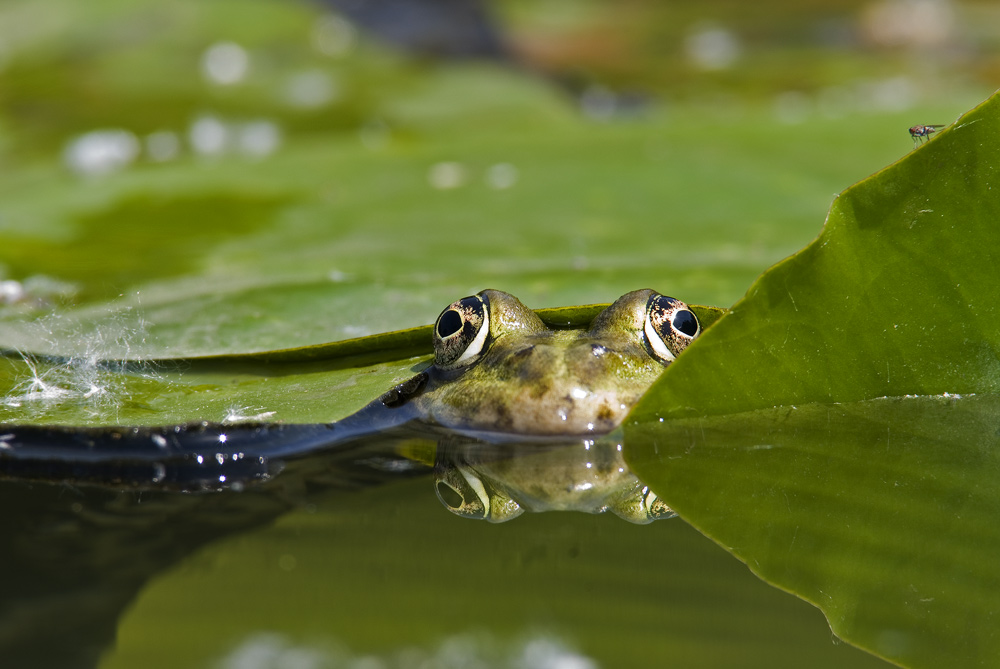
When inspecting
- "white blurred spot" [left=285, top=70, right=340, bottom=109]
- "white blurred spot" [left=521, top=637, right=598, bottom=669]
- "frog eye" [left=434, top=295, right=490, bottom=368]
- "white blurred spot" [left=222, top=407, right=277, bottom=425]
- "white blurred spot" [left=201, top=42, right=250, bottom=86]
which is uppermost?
"white blurred spot" [left=201, top=42, right=250, bottom=86]

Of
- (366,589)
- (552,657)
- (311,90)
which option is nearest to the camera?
(552,657)

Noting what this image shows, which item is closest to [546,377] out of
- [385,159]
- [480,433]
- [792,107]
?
[480,433]

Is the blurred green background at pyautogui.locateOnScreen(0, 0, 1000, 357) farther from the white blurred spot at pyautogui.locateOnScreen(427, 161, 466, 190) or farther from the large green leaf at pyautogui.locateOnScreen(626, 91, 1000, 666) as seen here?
the large green leaf at pyautogui.locateOnScreen(626, 91, 1000, 666)

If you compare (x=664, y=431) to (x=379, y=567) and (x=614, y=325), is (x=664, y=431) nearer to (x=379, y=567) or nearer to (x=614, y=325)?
(x=614, y=325)

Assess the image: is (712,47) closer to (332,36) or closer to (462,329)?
(332,36)

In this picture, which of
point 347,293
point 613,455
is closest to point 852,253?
point 613,455

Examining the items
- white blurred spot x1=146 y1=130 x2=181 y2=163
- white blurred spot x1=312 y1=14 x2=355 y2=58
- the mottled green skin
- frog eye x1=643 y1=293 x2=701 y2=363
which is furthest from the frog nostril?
white blurred spot x1=312 y1=14 x2=355 y2=58

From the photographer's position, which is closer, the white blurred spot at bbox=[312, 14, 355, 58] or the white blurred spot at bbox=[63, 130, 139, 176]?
the white blurred spot at bbox=[63, 130, 139, 176]
